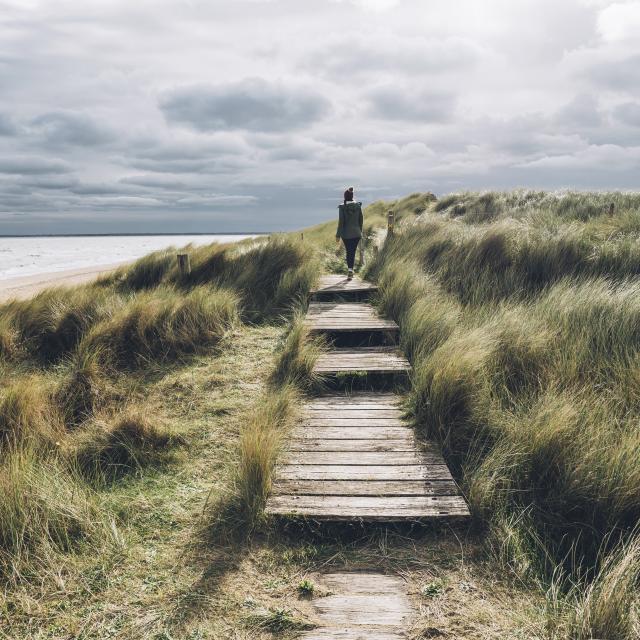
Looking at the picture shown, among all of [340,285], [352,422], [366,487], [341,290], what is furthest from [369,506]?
[340,285]

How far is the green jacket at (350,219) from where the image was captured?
423 inches

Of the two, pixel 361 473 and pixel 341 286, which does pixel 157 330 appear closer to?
pixel 341 286

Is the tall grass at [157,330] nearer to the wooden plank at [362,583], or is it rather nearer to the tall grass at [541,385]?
the tall grass at [541,385]

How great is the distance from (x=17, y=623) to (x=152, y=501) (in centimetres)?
119

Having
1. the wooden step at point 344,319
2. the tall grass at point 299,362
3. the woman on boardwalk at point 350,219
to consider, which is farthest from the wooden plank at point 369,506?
the woman on boardwalk at point 350,219

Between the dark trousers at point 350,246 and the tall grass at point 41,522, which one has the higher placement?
the dark trousers at point 350,246

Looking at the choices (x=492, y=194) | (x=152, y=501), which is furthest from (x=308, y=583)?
(x=492, y=194)

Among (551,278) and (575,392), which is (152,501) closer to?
(575,392)

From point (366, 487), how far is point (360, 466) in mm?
295

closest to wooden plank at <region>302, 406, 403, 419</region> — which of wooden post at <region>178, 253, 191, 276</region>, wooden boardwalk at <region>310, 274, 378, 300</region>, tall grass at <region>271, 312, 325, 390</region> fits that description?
tall grass at <region>271, 312, 325, 390</region>

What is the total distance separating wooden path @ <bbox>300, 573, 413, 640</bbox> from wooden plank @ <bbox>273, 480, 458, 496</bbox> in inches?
25.2

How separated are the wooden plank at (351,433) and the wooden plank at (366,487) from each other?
2.28ft

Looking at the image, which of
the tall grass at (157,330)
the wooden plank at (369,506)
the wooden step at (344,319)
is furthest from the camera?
the wooden step at (344,319)

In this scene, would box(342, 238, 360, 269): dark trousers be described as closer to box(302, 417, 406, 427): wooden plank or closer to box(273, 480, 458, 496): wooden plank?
box(302, 417, 406, 427): wooden plank
